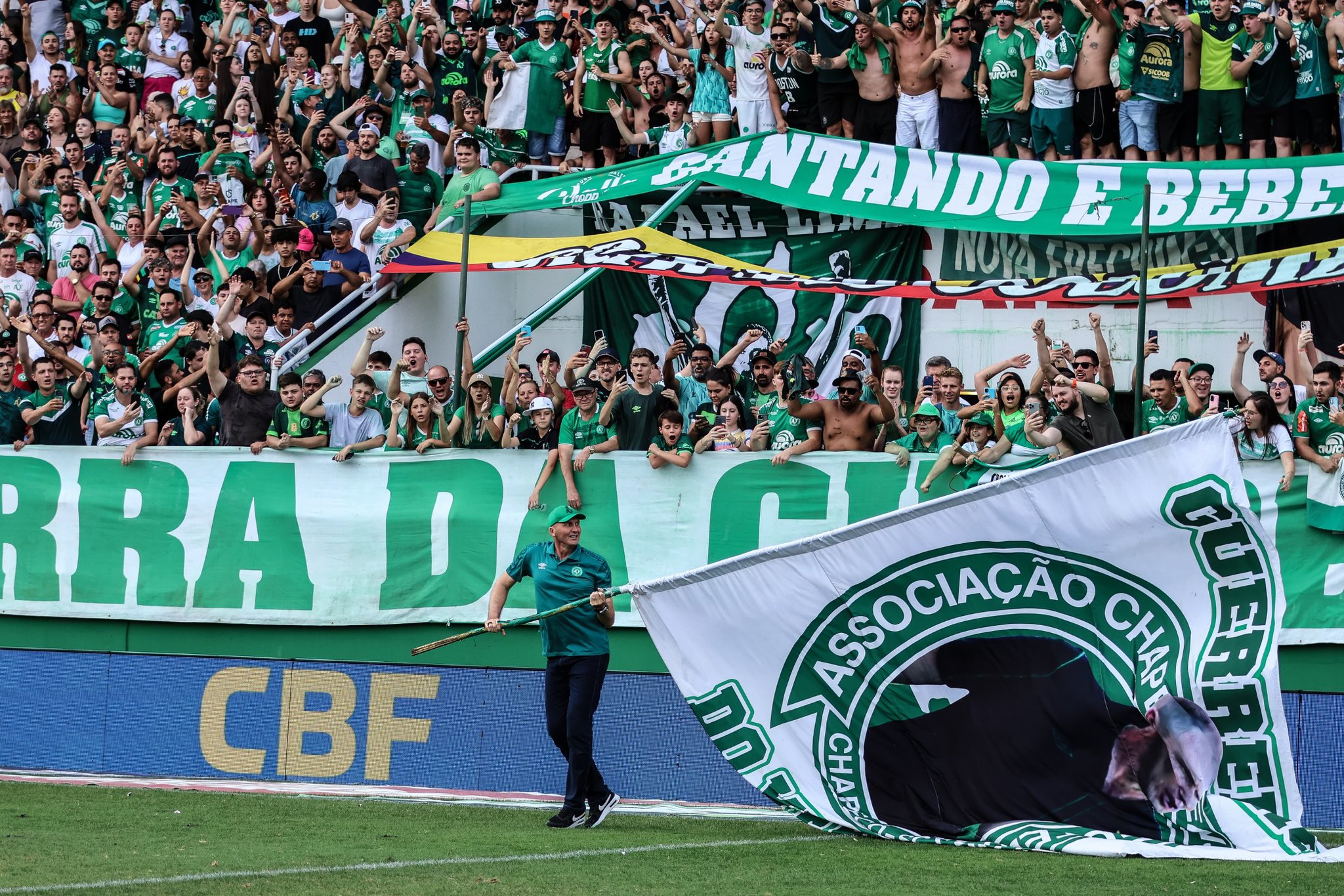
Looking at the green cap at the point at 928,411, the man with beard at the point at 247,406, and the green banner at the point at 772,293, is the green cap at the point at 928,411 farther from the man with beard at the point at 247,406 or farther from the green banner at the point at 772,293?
the man with beard at the point at 247,406

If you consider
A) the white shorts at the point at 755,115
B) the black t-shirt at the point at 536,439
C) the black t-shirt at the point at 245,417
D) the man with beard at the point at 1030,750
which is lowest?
the man with beard at the point at 1030,750

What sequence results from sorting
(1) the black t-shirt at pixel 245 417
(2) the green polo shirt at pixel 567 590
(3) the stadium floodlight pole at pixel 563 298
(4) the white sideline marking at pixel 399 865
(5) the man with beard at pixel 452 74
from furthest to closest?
(5) the man with beard at pixel 452 74
(3) the stadium floodlight pole at pixel 563 298
(1) the black t-shirt at pixel 245 417
(2) the green polo shirt at pixel 567 590
(4) the white sideline marking at pixel 399 865

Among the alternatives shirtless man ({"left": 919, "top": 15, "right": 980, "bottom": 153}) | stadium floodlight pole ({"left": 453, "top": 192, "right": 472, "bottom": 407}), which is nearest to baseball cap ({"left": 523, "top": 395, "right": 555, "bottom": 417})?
stadium floodlight pole ({"left": 453, "top": 192, "right": 472, "bottom": 407})

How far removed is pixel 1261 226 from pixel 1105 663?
6.34 meters

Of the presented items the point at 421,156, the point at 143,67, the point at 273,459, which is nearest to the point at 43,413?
the point at 273,459

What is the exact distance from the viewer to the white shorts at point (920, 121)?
614 inches

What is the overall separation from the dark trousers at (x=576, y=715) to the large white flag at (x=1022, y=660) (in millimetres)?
579

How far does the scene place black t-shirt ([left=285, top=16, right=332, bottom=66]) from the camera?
20359 millimetres

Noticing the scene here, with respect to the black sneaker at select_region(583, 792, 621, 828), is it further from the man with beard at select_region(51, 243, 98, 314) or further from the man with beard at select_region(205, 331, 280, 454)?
the man with beard at select_region(51, 243, 98, 314)

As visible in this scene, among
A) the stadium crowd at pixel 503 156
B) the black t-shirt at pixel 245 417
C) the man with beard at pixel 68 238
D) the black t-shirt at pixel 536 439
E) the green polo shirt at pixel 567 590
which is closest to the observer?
the green polo shirt at pixel 567 590

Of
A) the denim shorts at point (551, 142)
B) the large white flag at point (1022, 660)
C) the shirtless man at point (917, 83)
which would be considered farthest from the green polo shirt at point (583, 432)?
the denim shorts at point (551, 142)

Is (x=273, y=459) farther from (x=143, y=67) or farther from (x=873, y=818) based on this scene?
(x=143, y=67)

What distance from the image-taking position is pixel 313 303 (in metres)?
16.7

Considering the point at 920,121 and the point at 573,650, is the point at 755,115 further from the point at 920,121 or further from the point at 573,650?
the point at 573,650
